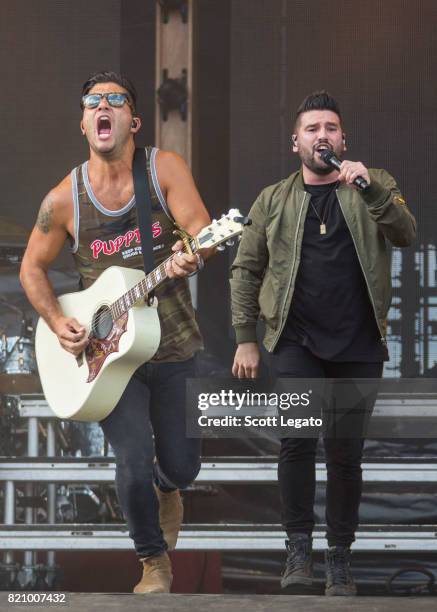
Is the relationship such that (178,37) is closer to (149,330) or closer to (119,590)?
(149,330)

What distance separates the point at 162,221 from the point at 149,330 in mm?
365

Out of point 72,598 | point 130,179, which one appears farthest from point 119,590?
point 130,179

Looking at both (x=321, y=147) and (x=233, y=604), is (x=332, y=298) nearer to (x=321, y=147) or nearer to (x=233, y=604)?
A: (x=321, y=147)

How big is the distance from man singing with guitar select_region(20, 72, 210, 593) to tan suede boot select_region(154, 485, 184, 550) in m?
0.16

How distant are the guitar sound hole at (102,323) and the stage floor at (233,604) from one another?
31.2 inches

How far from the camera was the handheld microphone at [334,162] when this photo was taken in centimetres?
338

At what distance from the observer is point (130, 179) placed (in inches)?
152

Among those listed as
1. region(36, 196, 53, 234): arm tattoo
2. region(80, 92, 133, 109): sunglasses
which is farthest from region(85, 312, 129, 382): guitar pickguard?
region(80, 92, 133, 109): sunglasses

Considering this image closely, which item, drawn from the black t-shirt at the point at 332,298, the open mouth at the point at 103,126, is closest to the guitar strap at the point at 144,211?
the open mouth at the point at 103,126

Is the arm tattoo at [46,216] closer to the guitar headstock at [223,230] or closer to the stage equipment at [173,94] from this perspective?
the guitar headstock at [223,230]

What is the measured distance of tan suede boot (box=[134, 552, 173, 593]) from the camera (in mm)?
3770

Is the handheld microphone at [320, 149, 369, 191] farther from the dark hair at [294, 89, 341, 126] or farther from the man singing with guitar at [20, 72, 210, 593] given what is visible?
the man singing with guitar at [20, 72, 210, 593]

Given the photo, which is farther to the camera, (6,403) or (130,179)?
(6,403)

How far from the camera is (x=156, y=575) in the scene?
3.77 meters
